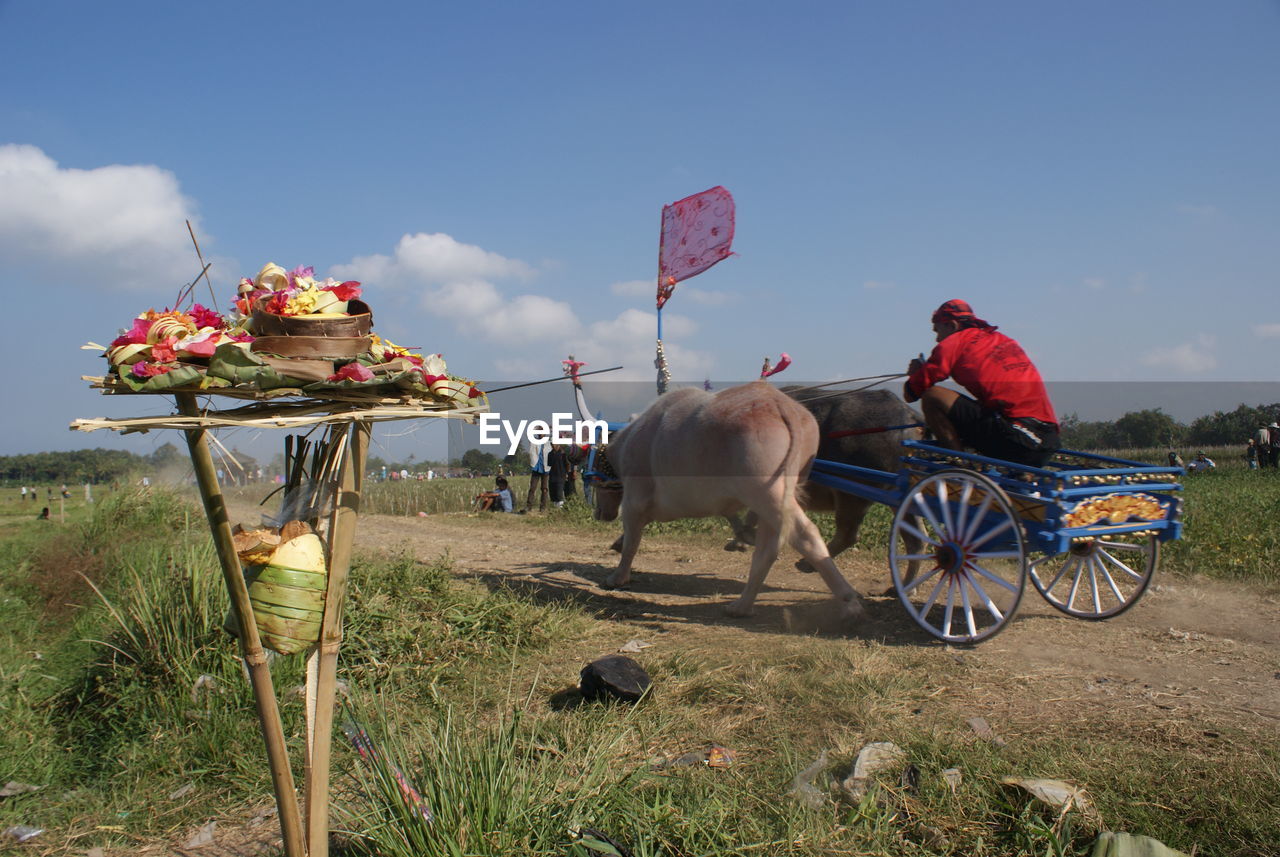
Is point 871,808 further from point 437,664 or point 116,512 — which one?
point 116,512

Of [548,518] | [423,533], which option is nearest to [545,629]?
[423,533]

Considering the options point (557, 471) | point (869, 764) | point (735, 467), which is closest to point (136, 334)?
point (869, 764)

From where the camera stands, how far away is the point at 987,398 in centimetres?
514

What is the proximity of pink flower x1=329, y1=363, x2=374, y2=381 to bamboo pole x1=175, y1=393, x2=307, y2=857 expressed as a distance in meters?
0.40

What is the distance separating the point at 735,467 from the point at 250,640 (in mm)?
3806

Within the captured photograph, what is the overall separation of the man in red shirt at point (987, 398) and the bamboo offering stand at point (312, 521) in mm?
3616

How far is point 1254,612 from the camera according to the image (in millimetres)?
5449

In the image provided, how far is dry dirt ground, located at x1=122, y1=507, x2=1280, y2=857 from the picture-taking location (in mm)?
3711

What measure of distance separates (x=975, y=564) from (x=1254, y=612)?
2.12m

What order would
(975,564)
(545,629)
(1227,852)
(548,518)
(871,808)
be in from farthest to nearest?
(548,518) → (545,629) → (975,564) → (871,808) → (1227,852)

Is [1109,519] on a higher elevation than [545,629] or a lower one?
higher

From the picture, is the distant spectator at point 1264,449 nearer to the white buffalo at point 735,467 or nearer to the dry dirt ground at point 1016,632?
the dry dirt ground at point 1016,632

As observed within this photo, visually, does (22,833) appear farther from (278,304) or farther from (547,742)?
(278,304)

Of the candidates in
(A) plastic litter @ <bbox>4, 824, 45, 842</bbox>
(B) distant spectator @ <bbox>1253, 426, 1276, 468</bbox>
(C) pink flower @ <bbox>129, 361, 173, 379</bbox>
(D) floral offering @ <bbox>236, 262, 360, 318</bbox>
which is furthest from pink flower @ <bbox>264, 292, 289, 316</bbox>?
(B) distant spectator @ <bbox>1253, 426, 1276, 468</bbox>
